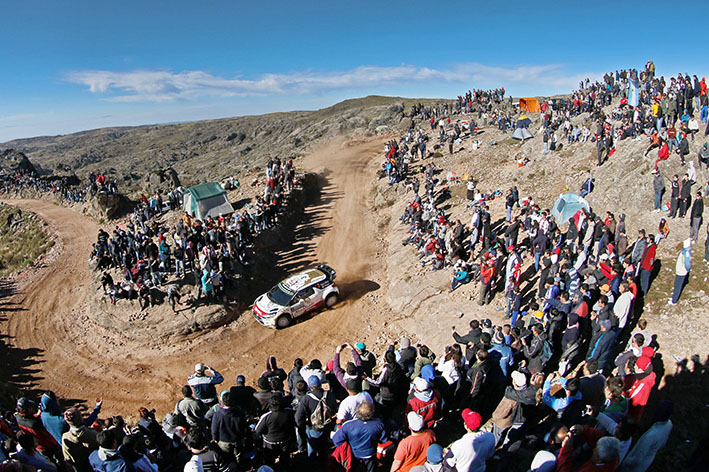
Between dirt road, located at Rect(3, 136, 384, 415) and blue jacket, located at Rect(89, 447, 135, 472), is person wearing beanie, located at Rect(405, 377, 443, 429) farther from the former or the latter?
dirt road, located at Rect(3, 136, 384, 415)

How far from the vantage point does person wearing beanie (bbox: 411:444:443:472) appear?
496cm

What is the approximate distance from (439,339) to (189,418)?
9.51 meters

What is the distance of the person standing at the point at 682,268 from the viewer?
1052 centimetres

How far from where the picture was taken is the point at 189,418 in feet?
24.2

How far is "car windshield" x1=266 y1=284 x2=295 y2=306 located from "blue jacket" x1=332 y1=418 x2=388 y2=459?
1092 centimetres

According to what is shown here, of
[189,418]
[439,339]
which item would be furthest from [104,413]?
[439,339]

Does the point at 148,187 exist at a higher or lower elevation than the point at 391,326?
higher

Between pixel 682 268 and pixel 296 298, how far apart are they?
1361 centimetres

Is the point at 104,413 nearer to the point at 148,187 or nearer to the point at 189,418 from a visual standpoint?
the point at 189,418

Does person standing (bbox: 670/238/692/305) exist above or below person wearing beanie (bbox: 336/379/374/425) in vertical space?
above

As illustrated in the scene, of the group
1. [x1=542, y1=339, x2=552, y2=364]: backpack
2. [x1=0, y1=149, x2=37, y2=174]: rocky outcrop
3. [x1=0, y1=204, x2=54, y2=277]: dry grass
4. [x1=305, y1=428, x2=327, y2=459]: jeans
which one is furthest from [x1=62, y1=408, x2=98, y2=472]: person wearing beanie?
[x1=0, y1=149, x2=37, y2=174]: rocky outcrop

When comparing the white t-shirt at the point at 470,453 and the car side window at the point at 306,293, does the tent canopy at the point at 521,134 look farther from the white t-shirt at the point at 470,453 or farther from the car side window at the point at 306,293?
the white t-shirt at the point at 470,453

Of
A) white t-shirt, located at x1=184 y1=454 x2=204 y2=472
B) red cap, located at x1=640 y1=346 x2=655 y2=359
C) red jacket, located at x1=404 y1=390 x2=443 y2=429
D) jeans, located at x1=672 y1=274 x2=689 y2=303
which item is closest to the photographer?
white t-shirt, located at x1=184 y1=454 x2=204 y2=472

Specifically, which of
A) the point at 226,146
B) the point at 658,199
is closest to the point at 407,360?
the point at 658,199
